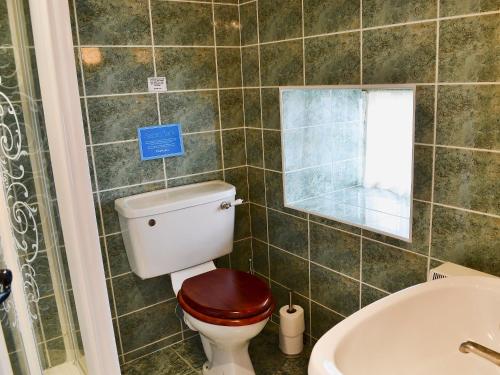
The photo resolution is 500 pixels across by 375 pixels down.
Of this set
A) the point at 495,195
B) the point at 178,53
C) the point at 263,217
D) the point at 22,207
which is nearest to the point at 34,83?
the point at 22,207

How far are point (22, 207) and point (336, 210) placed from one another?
1233 mm

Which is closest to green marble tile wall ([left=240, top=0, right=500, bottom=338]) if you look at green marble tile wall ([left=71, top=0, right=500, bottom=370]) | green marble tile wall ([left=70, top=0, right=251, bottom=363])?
green marble tile wall ([left=71, top=0, right=500, bottom=370])

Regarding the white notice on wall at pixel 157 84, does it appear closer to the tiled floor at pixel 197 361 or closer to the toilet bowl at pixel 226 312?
the toilet bowl at pixel 226 312

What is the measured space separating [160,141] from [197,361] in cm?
103

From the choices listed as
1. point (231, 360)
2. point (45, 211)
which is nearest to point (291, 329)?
point (231, 360)

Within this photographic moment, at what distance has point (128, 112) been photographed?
194cm

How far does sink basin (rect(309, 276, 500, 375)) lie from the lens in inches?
39.7

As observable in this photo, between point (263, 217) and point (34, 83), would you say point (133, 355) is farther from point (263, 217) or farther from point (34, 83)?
point (34, 83)

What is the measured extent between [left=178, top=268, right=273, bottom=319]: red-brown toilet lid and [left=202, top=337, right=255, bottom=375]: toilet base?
21 centimetres

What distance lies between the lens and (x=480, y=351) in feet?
3.64

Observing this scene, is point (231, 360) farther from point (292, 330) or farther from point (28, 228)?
point (28, 228)

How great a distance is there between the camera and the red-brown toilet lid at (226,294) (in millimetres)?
1692

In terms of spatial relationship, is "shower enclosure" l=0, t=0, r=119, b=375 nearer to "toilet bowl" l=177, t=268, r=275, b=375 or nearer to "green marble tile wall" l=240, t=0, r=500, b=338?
"toilet bowl" l=177, t=268, r=275, b=375

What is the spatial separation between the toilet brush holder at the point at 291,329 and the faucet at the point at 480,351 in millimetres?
977
